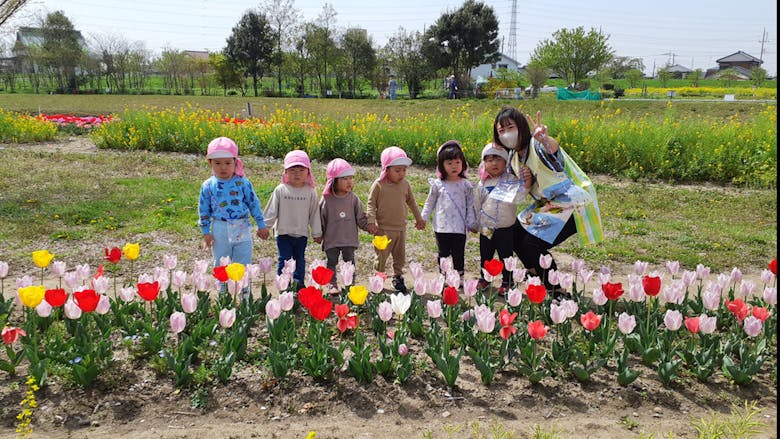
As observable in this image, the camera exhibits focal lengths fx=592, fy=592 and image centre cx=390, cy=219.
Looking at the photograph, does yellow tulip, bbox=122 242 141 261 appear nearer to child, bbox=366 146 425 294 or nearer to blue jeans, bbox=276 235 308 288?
blue jeans, bbox=276 235 308 288

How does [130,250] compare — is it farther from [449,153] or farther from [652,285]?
[652,285]

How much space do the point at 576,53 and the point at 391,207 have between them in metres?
43.1

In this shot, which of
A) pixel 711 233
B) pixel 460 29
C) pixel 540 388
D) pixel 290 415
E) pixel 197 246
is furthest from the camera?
pixel 460 29

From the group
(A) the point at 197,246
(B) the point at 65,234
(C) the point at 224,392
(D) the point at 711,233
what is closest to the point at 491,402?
(C) the point at 224,392

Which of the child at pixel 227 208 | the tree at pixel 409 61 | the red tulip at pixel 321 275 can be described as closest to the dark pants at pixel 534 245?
the red tulip at pixel 321 275

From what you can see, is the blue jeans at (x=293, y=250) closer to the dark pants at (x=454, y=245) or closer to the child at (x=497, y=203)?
the dark pants at (x=454, y=245)

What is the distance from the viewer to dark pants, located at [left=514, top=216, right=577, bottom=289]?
4406 millimetres

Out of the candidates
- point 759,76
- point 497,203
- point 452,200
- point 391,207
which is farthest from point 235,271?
point 759,76

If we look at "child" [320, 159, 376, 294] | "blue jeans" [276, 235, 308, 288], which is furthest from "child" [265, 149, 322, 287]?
"child" [320, 159, 376, 294]

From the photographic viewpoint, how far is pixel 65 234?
6281 millimetres

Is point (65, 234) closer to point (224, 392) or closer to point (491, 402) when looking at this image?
point (224, 392)

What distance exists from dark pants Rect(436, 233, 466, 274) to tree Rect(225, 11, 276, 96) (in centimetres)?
3776

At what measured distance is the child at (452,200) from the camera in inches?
178

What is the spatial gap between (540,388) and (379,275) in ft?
3.62
